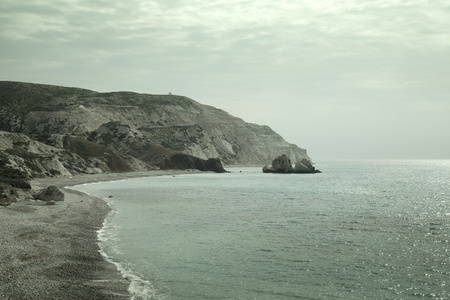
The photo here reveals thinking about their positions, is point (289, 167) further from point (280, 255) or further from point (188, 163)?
point (280, 255)

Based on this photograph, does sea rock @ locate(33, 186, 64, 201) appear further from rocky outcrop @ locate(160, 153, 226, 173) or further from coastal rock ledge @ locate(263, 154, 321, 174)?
coastal rock ledge @ locate(263, 154, 321, 174)

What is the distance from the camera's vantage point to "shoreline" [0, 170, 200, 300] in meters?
14.5

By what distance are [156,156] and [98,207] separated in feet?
371

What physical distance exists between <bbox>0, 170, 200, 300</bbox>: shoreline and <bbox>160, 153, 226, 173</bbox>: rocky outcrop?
121934 millimetres

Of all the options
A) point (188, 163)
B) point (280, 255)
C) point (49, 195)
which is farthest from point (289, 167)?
point (280, 255)

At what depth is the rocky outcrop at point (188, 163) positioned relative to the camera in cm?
15505

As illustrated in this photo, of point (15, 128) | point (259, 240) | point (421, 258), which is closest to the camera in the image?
point (421, 258)

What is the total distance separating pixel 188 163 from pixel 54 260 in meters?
145

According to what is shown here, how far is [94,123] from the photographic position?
576ft

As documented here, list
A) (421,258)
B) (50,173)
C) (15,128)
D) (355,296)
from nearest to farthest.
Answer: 1. (355,296)
2. (421,258)
3. (50,173)
4. (15,128)

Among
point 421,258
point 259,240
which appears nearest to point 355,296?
point 421,258

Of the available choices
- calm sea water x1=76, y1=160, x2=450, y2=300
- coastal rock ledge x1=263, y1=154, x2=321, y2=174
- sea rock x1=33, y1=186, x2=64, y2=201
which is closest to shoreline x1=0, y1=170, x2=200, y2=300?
calm sea water x1=76, y1=160, x2=450, y2=300

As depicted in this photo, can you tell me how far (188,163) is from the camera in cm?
16388

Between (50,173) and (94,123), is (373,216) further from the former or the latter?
(94,123)
